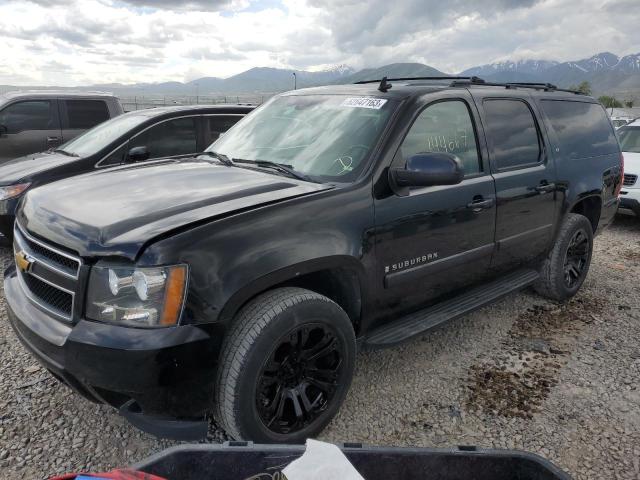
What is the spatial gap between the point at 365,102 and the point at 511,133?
1301mm

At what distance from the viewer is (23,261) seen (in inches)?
101

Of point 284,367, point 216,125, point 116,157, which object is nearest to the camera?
point 284,367

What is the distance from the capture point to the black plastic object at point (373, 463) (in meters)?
1.47

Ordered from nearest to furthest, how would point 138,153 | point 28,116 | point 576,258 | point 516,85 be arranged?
point 516,85, point 576,258, point 138,153, point 28,116

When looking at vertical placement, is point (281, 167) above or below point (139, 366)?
above

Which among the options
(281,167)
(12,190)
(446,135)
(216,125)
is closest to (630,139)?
(216,125)

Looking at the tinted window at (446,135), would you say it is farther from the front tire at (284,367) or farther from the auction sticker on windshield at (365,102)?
the front tire at (284,367)

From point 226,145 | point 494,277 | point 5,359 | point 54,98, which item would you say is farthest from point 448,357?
point 54,98

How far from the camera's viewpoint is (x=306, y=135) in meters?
3.22

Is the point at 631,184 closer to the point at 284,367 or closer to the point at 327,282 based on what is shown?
the point at 327,282

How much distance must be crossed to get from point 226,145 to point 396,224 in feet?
4.98

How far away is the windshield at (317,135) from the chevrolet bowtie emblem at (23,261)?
4.62 ft

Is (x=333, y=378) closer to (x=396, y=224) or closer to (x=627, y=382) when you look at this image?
(x=396, y=224)

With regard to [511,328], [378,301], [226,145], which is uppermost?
[226,145]
